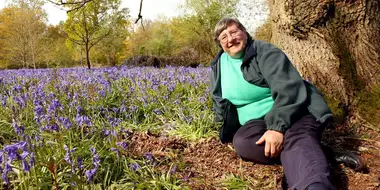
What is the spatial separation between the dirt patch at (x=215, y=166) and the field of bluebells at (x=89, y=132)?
0.12 m

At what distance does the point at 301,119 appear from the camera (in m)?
2.56

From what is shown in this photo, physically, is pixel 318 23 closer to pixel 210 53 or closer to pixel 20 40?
pixel 210 53

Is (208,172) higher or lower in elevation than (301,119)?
lower

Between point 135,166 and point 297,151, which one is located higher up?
point 297,151

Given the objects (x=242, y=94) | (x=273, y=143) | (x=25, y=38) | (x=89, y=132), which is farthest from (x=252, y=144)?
(x=25, y=38)

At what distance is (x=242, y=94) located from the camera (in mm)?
2920

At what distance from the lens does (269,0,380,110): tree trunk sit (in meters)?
3.25

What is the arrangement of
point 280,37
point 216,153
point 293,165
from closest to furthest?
1. point 293,165
2. point 216,153
3. point 280,37

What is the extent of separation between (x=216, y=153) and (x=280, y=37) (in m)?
1.69

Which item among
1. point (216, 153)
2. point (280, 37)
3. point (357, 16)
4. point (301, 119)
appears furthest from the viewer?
point (280, 37)

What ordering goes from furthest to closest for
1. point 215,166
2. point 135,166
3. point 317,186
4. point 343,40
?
point 343,40 < point 215,166 < point 135,166 < point 317,186

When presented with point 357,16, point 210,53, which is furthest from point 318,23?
point 210,53

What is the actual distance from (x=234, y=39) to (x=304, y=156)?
122cm

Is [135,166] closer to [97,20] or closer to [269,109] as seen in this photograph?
[269,109]
